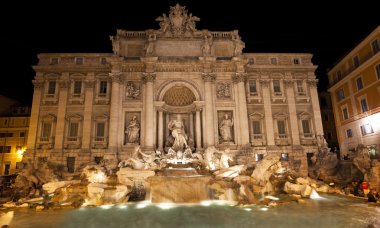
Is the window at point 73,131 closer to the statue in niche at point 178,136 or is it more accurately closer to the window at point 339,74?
the statue in niche at point 178,136

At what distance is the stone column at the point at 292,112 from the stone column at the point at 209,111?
9385mm

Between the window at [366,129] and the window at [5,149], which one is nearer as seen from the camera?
the window at [366,129]

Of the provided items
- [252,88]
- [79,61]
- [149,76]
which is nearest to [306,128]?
[252,88]

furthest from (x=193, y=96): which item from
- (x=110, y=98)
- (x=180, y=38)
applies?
(x=110, y=98)

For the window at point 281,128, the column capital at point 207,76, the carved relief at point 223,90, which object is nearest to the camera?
the column capital at point 207,76

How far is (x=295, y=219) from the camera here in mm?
10469

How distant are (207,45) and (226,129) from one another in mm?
9636

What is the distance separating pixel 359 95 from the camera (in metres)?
28.3

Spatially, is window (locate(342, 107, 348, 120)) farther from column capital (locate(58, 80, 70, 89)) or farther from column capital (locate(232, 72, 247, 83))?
column capital (locate(58, 80, 70, 89))

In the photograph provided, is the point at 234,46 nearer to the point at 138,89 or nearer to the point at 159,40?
the point at 159,40

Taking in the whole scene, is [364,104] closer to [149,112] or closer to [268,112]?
[268,112]

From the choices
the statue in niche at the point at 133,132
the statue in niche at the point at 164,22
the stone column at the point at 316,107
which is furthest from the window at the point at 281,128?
the statue in niche at the point at 164,22

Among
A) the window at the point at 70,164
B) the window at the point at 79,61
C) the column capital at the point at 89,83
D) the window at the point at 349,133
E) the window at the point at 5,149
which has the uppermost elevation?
the window at the point at 79,61

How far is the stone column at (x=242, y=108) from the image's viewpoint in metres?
24.5
